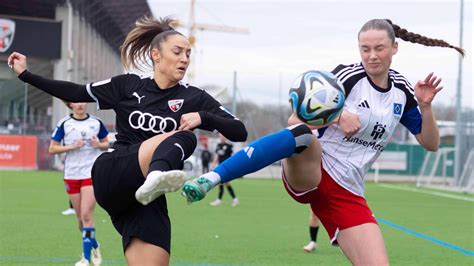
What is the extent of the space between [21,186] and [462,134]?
59.7ft

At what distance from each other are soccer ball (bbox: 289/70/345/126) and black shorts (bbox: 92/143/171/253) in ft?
3.86

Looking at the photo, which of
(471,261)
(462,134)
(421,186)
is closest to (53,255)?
(471,261)

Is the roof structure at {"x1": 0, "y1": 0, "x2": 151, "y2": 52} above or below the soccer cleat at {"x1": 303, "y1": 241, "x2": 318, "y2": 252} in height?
above

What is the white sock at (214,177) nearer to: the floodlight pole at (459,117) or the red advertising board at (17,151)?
the floodlight pole at (459,117)

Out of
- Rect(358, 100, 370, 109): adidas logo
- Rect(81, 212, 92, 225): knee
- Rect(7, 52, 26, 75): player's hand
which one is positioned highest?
Rect(7, 52, 26, 75): player's hand

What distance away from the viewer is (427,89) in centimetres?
551

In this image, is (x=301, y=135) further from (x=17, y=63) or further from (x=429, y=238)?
(x=429, y=238)

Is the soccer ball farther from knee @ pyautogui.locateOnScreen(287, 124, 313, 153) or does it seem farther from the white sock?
the white sock

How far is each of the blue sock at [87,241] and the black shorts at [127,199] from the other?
3.63m

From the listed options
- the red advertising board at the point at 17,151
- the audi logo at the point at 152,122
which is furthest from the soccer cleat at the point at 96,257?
the red advertising board at the point at 17,151

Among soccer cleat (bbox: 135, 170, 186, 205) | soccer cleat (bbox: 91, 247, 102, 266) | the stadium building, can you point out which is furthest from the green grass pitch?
the stadium building

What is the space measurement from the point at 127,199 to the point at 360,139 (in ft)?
5.90

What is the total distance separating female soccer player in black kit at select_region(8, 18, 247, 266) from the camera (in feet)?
16.5

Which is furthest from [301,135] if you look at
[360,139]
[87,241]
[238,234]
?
[238,234]
